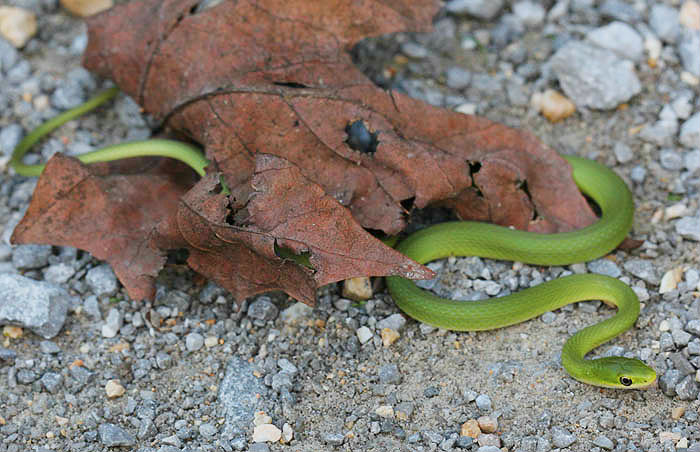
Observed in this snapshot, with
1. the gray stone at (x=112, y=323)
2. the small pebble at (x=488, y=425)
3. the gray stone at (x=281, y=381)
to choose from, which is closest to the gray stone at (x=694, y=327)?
the small pebble at (x=488, y=425)

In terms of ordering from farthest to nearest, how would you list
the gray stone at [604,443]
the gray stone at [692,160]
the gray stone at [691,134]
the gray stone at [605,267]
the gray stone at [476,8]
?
the gray stone at [476,8] < the gray stone at [691,134] < the gray stone at [692,160] < the gray stone at [605,267] < the gray stone at [604,443]

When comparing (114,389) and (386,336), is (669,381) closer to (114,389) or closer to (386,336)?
(386,336)

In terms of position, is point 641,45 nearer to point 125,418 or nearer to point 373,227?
point 373,227

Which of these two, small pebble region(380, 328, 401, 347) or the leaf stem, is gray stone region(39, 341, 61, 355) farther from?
small pebble region(380, 328, 401, 347)

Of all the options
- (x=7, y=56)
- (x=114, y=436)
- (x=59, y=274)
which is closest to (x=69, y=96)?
(x=7, y=56)

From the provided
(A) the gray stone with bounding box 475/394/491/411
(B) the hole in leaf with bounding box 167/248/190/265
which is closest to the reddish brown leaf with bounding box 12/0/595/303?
(B) the hole in leaf with bounding box 167/248/190/265

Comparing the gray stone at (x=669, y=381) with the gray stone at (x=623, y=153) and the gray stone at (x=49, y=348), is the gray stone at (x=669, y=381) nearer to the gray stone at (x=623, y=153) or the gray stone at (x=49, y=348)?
the gray stone at (x=623, y=153)

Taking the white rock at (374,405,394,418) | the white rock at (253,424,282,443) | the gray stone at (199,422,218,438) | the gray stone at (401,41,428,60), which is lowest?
the gray stone at (199,422,218,438)
